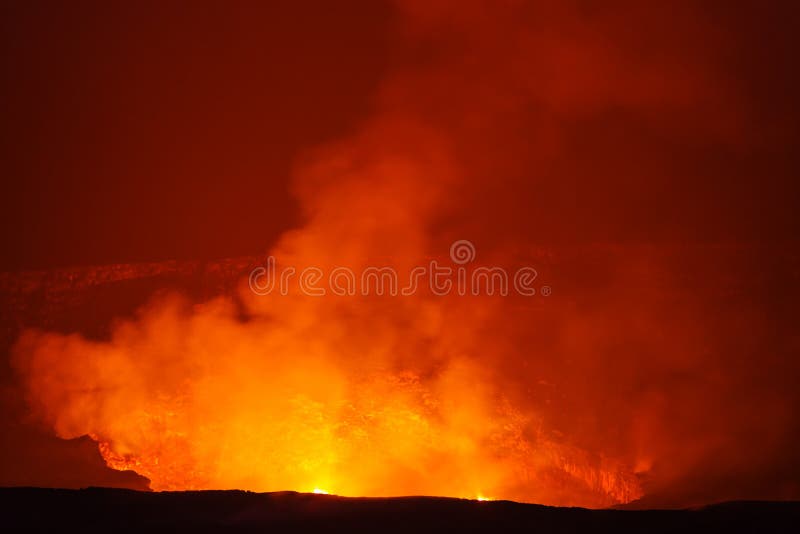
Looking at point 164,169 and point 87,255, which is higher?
point 164,169

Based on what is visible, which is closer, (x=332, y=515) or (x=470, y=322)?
(x=332, y=515)

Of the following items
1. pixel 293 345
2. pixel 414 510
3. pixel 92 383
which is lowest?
pixel 414 510

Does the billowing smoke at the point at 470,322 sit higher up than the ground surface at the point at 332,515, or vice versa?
the billowing smoke at the point at 470,322

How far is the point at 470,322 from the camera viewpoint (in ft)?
28.7

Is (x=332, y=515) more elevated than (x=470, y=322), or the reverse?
(x=470, y=322)

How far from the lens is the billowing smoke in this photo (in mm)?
7770

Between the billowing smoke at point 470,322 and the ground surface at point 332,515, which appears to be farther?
the billowing smoke at point 470,322

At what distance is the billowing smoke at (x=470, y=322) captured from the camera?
25.5ft

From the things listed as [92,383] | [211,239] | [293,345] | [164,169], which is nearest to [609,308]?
[293,345]

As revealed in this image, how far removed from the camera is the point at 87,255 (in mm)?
8055

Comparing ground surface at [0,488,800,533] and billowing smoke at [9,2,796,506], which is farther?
billowing smoke at [9,2,796,506]

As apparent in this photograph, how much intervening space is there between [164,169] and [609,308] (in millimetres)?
5636

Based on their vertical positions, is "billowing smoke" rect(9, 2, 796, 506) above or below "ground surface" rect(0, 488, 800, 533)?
above

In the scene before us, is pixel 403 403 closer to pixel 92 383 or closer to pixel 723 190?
pixel 92 383
